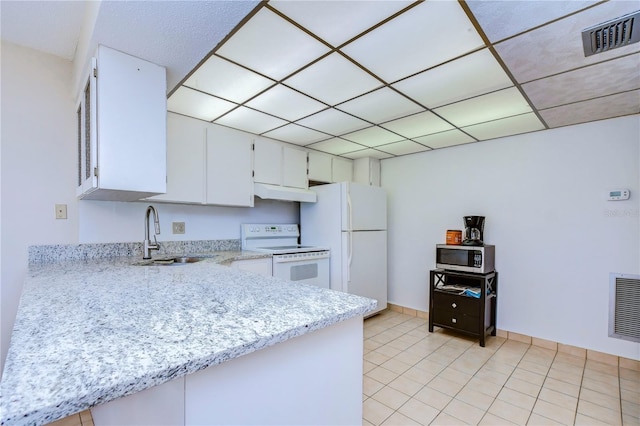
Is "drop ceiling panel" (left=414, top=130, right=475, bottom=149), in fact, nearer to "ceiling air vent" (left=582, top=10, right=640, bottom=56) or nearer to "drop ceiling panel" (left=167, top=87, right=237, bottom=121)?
"ceiling air vent" (left=582, top=10, right=640, bottom=56)

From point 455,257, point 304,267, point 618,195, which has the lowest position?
point 304,267

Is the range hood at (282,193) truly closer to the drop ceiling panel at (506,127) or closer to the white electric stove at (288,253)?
the white electric stove at (288,253)

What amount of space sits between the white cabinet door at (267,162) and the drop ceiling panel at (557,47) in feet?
7.51

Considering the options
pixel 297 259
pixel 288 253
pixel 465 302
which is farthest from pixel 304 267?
pixel 465 302

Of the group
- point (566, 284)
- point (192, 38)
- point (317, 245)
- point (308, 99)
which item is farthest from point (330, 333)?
point (566, 284)

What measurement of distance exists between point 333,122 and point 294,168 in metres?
0.91

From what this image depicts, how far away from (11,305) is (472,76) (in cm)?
332

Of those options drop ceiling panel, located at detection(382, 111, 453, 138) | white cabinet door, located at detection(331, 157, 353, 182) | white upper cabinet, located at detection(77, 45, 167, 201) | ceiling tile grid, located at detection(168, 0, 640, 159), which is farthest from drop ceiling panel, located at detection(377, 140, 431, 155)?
white upper cabinet, located at detection(77, 45, 167, 201)

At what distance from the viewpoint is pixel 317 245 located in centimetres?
369

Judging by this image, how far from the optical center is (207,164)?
9.34 feet

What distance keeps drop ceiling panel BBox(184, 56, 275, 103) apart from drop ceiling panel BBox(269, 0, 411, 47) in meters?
0.59

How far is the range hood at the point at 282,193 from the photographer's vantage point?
316 centimetres

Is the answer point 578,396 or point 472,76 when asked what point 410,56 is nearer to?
point 472,76

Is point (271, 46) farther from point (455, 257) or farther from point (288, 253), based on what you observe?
point (455, 257)
